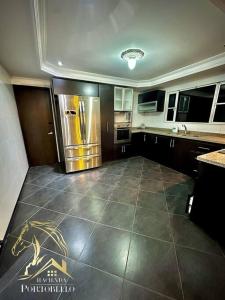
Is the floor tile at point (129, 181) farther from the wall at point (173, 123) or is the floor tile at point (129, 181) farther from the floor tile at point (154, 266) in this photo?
the wall at point (173, 123)

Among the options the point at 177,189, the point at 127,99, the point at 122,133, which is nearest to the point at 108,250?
the point at 177,189

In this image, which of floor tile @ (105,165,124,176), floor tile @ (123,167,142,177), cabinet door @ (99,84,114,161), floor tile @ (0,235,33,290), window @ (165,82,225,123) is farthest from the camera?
cabinet door @ (99,84,114,161)

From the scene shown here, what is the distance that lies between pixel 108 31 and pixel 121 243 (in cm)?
267

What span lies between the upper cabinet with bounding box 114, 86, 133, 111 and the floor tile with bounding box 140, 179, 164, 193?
2341 mm

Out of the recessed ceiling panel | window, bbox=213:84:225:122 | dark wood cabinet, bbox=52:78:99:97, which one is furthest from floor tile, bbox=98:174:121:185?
window, bbox=213:84:225:122

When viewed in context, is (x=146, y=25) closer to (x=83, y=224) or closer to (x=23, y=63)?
(x=23, y=63)

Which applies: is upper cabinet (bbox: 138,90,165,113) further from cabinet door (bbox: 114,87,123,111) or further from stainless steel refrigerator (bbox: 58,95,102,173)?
stainless steel refrigerator (bbox: 58,95,102,173)

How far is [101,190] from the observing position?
99.6 inches

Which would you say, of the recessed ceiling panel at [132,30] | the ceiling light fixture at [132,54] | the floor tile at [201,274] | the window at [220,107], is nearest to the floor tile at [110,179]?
the floor tile at [201,274]

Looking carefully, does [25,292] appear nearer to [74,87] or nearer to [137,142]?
[74,87]

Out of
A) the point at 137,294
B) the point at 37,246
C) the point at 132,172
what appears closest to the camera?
the point at 137,294

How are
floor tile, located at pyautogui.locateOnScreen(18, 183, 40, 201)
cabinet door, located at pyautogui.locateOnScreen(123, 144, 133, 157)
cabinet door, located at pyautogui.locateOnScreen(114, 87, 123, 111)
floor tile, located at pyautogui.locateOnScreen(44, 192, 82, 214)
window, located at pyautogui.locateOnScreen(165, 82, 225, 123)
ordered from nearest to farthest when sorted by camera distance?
floor tile, located at pyautogui.locateOnScreen(44, 192, 82, 214) → floor tile, located at pyautogui.locateOnScreen(18, 183, 40, 201) → window, located at pyautogui.locateOnScreen(165, 82, 225, 123) → cabinet door, located at pyautogui.locateOnScreen(114, 87, 123, 111) → cabinet door, located at pyautogui.locateOnScreen(123, 144, 133, 157)

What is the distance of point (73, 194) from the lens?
240 centimetres

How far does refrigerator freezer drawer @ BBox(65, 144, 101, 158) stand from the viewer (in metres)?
3.17
